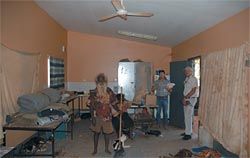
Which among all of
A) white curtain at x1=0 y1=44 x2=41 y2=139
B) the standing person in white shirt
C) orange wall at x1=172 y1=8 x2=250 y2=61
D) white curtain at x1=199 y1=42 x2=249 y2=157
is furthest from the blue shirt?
white curtain at x1=0 y1=44 x2=41 y2=139

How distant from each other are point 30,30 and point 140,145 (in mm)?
3235

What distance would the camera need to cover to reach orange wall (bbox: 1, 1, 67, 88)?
4.88 meters

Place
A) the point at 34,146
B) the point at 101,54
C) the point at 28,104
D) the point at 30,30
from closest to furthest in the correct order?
the point at 28,104 < the point at 34,146 < the point at 30,30 < the point at 101,54

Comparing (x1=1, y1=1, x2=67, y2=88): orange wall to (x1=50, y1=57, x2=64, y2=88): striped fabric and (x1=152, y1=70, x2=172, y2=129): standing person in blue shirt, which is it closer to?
(x1=50, y1=57, x2=64, y2=88): striped fabric

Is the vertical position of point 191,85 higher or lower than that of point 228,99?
higher

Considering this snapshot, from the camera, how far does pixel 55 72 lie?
802 centimetres

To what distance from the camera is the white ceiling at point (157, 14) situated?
4.49m

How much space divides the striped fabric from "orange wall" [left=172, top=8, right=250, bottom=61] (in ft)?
11.7

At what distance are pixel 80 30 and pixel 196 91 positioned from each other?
4.80 metres

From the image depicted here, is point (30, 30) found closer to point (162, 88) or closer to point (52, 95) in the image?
point (52, 95)

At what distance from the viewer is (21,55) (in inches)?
213

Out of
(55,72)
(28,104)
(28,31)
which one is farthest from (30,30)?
(55,72)

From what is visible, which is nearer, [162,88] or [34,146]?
[34,146]

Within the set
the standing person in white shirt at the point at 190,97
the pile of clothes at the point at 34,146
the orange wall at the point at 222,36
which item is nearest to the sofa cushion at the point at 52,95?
the pile of clothes at the point at 34,146
